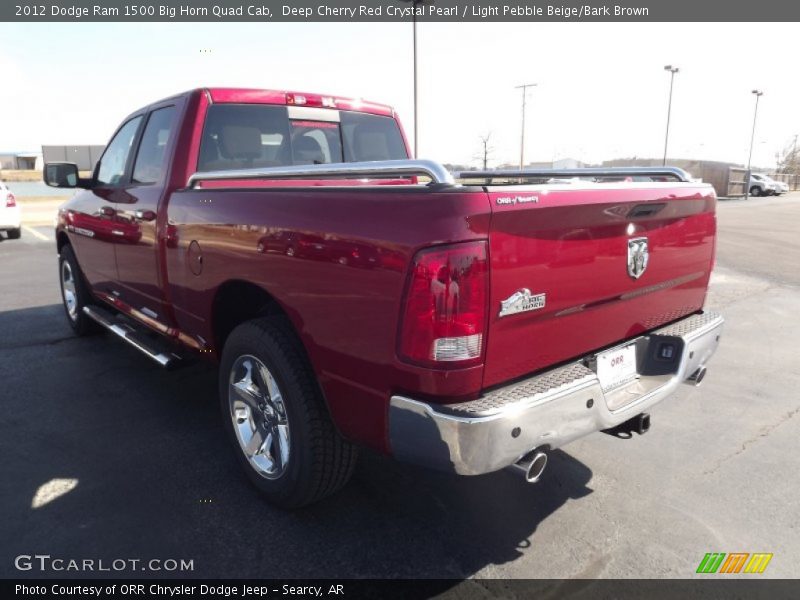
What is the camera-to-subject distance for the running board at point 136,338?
358 cm

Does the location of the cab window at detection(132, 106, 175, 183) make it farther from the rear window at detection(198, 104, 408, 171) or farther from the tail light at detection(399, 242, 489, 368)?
the tail light at detection(399, 242, 489, 368)

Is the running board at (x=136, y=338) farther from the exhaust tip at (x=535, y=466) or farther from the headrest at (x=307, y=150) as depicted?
the exhaust tip at (x=535, y=466)

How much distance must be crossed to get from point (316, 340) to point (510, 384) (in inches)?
31.0

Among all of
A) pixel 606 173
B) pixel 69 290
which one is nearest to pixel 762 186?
pixel 606 173

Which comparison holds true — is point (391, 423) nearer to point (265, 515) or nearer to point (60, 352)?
point (265, 515)

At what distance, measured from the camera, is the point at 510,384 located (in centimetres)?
222

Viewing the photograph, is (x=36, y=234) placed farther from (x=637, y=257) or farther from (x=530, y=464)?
(x=530, y=464)

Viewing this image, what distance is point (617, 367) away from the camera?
2594 mm

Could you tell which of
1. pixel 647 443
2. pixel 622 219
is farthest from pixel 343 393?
pixel 647 443

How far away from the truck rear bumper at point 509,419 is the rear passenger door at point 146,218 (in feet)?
7.17

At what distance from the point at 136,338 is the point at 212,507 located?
165 centimetres

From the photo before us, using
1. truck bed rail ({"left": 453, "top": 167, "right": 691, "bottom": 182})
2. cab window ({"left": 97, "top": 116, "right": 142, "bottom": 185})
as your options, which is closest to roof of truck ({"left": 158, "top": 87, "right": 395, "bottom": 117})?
cab window ({"left": 97, "top": 116, "right": 142, "bottom": 185})

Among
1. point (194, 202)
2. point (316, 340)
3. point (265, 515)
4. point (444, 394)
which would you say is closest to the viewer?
point (444, 394)

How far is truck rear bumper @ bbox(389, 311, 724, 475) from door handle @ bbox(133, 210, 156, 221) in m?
2.24
